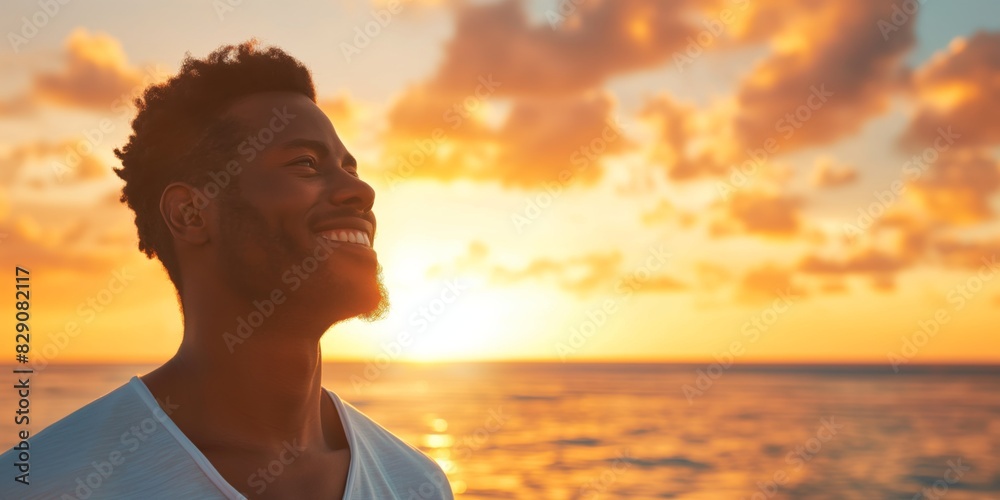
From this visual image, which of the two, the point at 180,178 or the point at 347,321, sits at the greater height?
the point at 180,178

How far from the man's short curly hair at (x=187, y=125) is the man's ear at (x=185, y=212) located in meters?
0.05

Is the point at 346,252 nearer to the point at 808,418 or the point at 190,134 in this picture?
the point at 190,134

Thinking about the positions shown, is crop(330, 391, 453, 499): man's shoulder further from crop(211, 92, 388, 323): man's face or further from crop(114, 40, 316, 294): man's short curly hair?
crop(114, 40, 316, 294): man's short curly hair

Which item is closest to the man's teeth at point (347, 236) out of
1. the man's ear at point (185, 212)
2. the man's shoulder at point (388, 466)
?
the man's ear at point (185, 212)

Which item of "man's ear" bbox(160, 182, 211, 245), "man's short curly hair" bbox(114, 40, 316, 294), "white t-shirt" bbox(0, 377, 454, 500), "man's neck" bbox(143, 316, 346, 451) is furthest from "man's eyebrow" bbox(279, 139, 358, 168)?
"white t-shirt" bbox(0, 377, 454, 500)

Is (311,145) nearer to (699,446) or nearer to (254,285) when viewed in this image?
(254,285)

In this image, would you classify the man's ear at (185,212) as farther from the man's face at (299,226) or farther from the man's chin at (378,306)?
the man's chin at (378,306)

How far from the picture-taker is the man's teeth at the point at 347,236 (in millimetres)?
2835

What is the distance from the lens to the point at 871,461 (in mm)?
29141

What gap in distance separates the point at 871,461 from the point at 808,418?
19.4 m

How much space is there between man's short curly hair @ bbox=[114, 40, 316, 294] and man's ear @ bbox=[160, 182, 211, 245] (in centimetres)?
5

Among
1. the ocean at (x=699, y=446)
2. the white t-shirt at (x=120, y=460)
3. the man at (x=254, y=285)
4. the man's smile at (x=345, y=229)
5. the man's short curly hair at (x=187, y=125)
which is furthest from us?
the ocean at (x=699, y=446)

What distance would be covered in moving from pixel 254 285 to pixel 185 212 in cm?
38

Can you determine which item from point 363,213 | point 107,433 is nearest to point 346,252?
point 363,213
